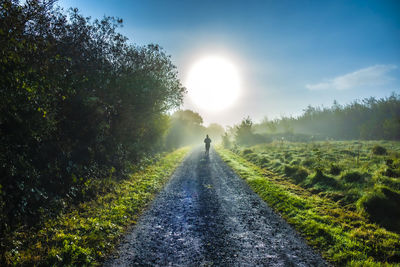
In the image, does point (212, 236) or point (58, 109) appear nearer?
point (212, 236)

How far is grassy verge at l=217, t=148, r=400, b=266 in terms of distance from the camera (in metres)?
4.61

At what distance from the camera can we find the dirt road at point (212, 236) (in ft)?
15.0

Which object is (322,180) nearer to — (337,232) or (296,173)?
(296,173)

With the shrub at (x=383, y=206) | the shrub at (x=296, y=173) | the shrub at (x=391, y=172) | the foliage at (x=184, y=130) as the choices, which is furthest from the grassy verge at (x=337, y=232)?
the foliage at (x=184, y=130)

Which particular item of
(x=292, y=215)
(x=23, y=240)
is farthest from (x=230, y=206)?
(x=23, y=240)

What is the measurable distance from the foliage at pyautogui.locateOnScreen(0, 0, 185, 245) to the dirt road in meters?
3.19

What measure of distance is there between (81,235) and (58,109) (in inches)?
185

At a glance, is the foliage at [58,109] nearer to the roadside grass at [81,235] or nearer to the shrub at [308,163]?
the roadside grass at [81,235]

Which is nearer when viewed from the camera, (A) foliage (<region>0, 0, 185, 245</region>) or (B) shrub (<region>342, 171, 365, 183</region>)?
(A) foliage (<region>0, 0, 185, 245</region>)

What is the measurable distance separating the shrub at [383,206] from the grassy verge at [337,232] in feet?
1.30

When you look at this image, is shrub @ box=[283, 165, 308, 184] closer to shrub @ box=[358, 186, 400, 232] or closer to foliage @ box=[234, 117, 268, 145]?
shrub @ box=[358, 186, 400, 232]

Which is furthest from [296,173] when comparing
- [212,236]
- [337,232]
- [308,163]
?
[212,236]

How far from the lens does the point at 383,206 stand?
6.86 metres

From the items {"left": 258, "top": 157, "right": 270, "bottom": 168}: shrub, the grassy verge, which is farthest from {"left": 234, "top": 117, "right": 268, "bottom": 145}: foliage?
the grassy verge
